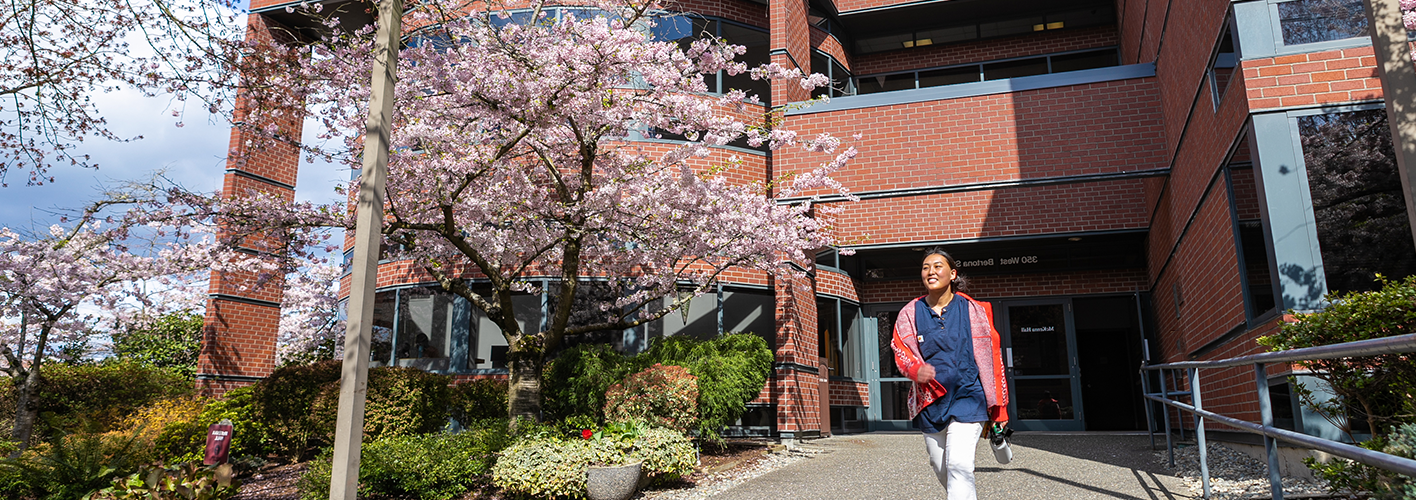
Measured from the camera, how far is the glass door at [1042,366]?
13.3 meters

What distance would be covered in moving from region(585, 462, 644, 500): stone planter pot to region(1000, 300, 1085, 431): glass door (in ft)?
29.0

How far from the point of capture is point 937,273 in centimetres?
381

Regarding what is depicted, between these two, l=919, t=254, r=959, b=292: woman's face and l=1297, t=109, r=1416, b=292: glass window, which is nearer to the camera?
l=919, t=254, r=959, b=292: woman's face

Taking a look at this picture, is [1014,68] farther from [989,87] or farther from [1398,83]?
[1398,83]

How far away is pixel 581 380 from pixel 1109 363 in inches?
417

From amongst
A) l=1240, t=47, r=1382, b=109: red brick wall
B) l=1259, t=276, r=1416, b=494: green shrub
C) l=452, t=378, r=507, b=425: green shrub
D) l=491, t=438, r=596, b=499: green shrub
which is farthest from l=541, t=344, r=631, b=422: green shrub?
l=1240, t=47, r=1382, b=109: red brick wall

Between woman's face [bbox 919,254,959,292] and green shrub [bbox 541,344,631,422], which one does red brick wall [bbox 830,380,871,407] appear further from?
woman's face [bbox 919,254,959,292]

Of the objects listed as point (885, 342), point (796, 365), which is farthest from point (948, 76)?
point (796, 365)

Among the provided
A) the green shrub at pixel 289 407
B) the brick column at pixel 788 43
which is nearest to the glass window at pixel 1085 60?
Result: the brick column at pixel 788 43

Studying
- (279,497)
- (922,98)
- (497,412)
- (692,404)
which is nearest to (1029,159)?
(922,98)

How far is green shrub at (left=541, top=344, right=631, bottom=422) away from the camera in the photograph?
931 cm

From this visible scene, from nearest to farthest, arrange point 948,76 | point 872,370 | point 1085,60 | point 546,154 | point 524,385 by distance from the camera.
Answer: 1. point 524,385
2. point 546,154
3. point 872,370
4. point 1085,60
5. point 948,76

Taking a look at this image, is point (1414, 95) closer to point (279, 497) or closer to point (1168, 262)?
point (1168, 262)

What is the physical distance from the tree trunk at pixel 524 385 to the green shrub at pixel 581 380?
844 mm
